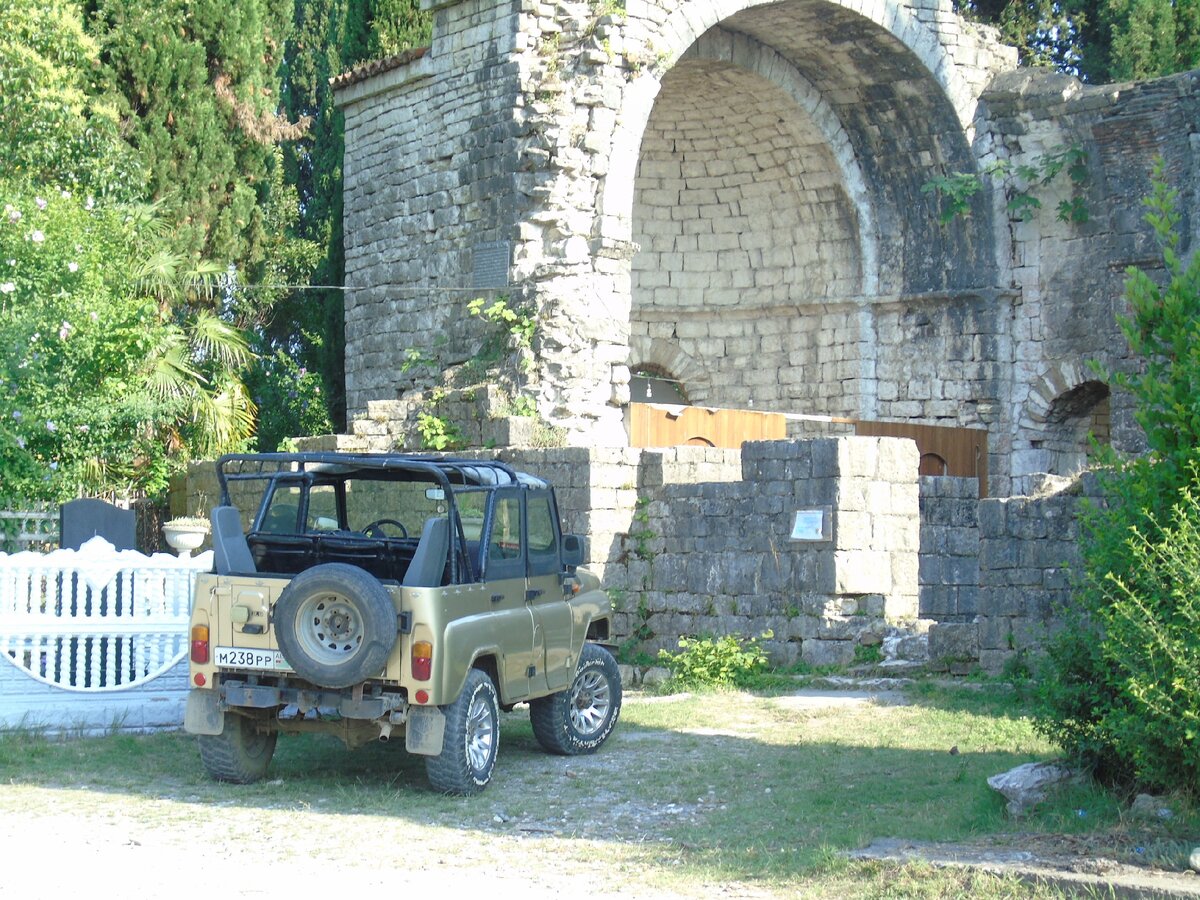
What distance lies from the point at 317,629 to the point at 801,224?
47.9 ft

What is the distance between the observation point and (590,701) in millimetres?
9383

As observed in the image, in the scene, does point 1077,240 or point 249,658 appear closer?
point 249,658

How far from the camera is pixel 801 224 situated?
20.8 m

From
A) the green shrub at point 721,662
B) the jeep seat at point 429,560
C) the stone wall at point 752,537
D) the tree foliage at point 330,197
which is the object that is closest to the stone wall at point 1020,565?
the stone wall at point 752,537

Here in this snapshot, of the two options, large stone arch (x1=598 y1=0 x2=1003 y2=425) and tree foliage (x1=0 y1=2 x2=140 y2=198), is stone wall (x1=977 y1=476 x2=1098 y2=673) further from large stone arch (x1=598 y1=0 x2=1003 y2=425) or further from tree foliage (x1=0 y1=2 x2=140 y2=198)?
tree foliage (x1=0 y1=2 x2=140 y2=198)

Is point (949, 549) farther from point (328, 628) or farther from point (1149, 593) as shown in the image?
point (328, 628)

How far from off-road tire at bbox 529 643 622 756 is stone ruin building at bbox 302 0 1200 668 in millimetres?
3575

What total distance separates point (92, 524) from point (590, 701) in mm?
5038

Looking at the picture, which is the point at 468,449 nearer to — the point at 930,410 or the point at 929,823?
the point at 930,410

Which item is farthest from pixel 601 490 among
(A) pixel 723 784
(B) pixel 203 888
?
(B) pixel 203 888

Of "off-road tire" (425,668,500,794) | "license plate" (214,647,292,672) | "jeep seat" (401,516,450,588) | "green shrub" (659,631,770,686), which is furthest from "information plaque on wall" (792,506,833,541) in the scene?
"license plate" (214,647,292,672)

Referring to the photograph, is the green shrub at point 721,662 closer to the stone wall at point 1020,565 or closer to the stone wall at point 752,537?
the stone wall at point 752,537

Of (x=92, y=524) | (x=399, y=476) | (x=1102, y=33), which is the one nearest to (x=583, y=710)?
(x=399, y=476)

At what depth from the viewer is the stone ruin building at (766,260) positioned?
43.4 ft
